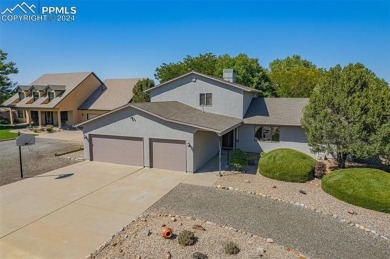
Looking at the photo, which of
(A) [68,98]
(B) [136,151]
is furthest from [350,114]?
(A) [68,98]

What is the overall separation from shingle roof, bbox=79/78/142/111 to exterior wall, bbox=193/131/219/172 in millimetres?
18407

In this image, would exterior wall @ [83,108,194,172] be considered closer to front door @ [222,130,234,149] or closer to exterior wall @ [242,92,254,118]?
front door @ [222,130,234,149]

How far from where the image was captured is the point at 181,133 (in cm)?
1543

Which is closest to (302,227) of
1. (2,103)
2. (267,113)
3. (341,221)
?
(341,221)

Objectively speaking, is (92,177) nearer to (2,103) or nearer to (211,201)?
(211,201)

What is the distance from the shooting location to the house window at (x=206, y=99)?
21328mm

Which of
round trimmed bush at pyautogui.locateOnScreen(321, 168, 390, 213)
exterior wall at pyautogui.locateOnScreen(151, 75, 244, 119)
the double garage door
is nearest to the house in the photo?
exterior wall at pyautogui.locateOnScreen(151, 75, 244, 119)

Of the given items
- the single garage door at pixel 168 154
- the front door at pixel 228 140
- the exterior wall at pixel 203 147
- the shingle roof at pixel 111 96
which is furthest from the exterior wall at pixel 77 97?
the exterior wall at pixel 203 147

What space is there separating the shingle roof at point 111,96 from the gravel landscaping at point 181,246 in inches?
1040

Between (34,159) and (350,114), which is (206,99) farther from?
(34,159)

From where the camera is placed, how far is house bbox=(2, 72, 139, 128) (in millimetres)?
33781

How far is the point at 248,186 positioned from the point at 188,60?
111ft

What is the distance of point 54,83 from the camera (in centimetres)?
3697

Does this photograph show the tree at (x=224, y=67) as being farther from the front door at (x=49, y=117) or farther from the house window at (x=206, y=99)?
the front door at (x=49, y=117)
